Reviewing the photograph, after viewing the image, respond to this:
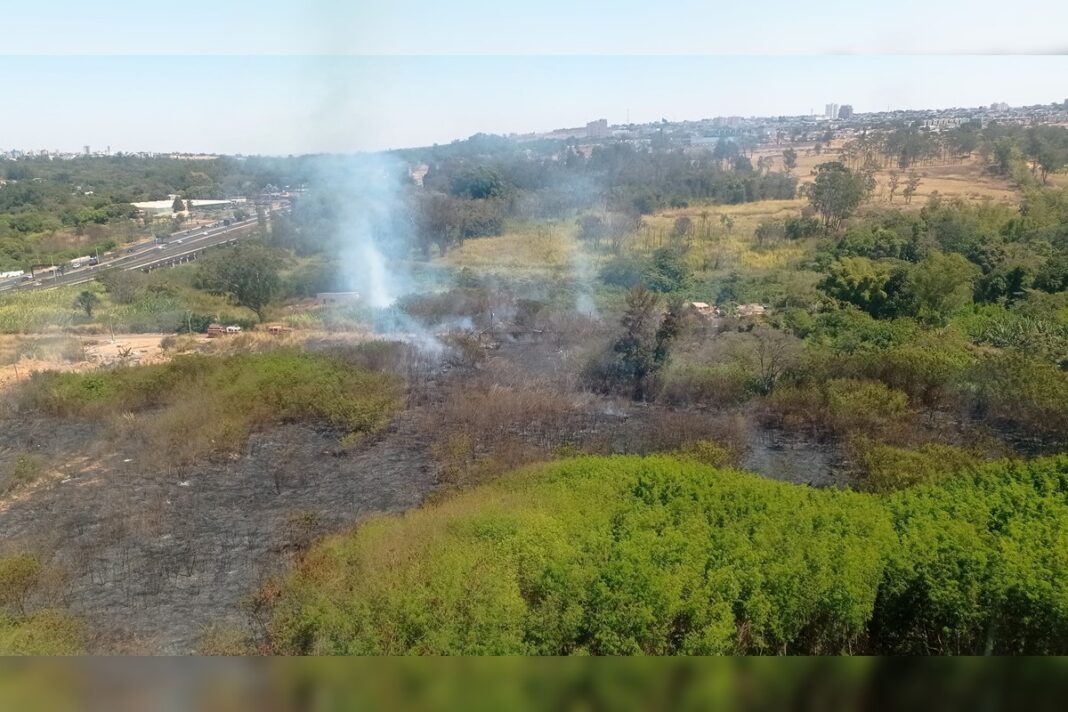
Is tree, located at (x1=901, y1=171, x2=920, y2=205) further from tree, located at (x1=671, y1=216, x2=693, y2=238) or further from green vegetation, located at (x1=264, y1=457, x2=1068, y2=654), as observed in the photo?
green vegetation, located at (x1=264, y1=457, x2=1068, y2=654)

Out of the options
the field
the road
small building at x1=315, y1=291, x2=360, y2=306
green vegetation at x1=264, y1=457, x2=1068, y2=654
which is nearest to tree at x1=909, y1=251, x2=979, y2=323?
the field

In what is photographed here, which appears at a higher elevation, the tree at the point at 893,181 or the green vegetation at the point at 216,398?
the tree at the point at 893,181

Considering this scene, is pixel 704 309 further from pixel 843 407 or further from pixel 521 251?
pixel 843 407

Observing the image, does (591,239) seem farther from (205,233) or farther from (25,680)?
(25,680)

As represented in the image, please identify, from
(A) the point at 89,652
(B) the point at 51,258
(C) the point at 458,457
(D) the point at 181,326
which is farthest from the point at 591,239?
(A) the point at 89,652

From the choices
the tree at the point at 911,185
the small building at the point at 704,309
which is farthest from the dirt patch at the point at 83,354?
the tree at the point at 911,185

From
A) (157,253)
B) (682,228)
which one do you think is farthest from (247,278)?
(682,228)

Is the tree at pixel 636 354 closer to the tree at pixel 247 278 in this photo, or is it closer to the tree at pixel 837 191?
the tree at pixel 247 278
